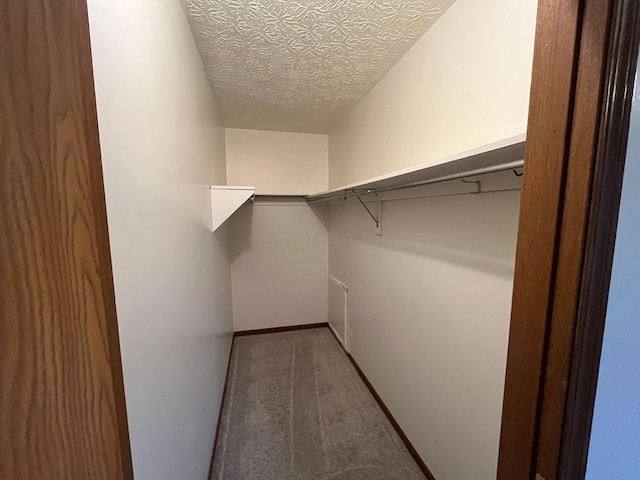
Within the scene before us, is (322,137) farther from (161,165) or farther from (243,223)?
(161,165)

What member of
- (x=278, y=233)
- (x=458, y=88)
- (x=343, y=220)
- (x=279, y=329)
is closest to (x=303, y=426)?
(x=279, y=329)

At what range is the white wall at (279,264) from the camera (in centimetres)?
331

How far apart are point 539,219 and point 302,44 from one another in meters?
1.61

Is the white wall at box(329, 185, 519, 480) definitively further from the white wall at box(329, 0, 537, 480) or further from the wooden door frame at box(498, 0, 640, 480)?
the wooden door frame at box(498, 0, 640, 480)

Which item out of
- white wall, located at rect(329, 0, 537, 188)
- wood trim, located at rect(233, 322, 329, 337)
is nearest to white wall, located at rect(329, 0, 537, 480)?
white wall, located at rect(329, 0, 537, 188)

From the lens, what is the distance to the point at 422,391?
1635mm

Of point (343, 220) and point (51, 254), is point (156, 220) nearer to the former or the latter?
point (51, 254)

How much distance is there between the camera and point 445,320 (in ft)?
4.69

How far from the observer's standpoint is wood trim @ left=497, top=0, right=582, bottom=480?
49cm

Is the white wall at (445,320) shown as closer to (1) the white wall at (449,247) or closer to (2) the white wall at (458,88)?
(1) the white wall at (449,247)

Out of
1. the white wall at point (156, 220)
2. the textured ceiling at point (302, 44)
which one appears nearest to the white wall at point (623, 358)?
the white wall at point (156, 220)

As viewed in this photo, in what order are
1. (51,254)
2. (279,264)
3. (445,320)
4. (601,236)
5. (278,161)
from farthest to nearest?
(279,264) → (278,161) → (445,320) → (601,236) → (51,254)

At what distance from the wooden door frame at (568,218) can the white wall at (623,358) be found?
0.12ft

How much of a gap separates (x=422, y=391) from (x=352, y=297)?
3.89ft
